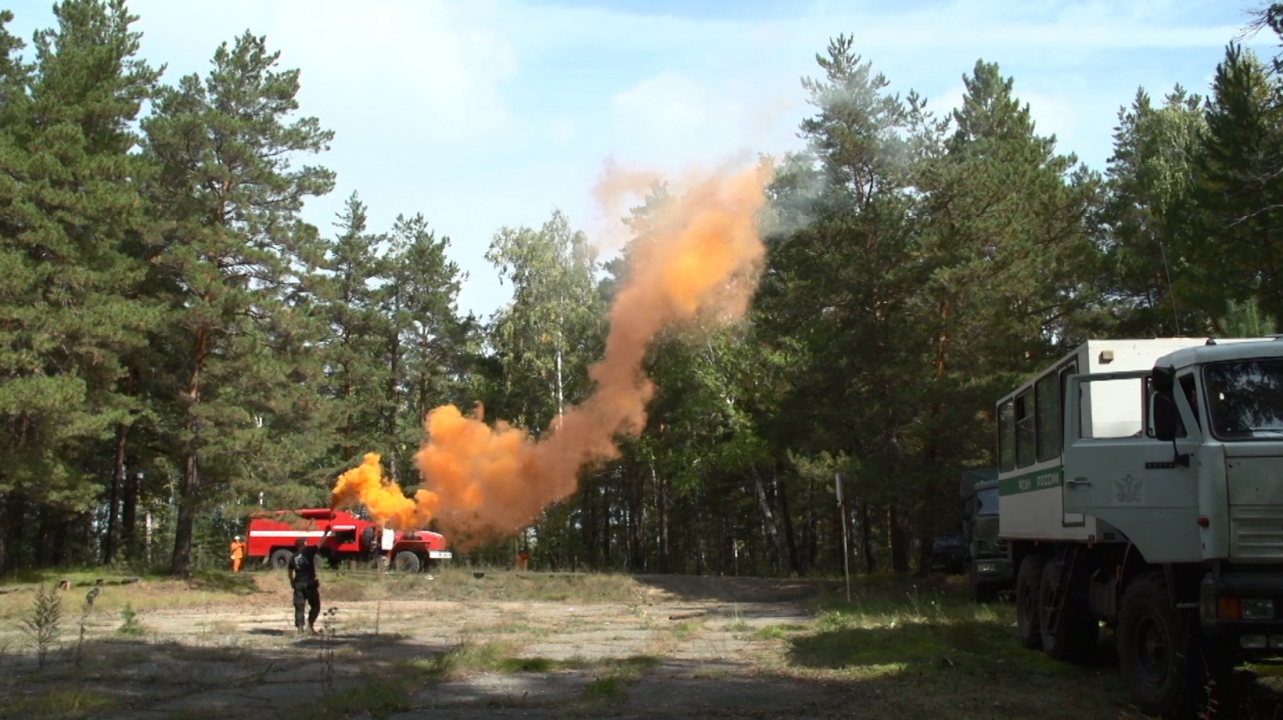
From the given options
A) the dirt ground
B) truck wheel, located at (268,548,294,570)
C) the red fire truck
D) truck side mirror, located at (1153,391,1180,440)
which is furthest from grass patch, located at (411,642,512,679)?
truck wheel, located at (268,548,294,570)

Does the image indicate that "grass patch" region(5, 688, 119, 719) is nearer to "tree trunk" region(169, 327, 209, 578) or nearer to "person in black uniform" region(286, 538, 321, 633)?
"person in black uniform" region(286, 538, 321, 633)

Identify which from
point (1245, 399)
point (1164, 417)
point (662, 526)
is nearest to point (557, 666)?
point (1164, 417)

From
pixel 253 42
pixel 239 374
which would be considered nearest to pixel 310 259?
pixel 239 374

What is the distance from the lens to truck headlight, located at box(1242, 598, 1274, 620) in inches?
332

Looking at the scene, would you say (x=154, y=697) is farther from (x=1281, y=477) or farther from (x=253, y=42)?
(x=253, y=42)

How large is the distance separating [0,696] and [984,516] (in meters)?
18.2

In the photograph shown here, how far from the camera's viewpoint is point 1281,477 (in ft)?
28.5

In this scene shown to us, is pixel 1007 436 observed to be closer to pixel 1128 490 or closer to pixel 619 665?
pixel 1128 490

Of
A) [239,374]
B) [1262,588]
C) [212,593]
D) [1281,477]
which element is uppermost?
[239,374]

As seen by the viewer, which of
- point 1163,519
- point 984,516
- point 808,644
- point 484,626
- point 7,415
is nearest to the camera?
point 1163,519

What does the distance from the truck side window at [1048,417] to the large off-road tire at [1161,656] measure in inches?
83.3

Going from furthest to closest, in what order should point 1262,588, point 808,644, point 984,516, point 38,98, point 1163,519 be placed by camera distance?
point 38,98 < point 984,516 < point 808,644 < point 1163,519 < point 1262,588

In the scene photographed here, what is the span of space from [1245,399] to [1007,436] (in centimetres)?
600

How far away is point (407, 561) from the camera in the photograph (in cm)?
3931
